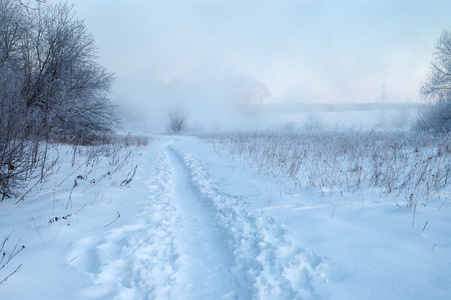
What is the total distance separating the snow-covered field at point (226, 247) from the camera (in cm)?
195

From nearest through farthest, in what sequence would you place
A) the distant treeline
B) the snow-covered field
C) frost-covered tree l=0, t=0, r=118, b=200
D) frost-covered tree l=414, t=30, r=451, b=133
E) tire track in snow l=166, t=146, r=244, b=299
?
the snow-covered field, tire track in snow l=166, t=146, r=244, b=299, frost-covered tree l=0, t=0, r=118, b=200, frost-covered tree l=414, t=30, r=451, b=133, the distant treeline

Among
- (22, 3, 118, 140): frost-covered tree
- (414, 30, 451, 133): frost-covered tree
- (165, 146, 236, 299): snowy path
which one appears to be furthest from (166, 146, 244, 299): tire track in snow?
(414, 30, 451, 133): frost-covered tree

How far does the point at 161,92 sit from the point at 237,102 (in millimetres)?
39146

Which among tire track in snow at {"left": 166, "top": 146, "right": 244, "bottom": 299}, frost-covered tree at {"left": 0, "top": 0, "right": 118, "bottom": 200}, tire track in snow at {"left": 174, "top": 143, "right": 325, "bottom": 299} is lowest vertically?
tire track in snow at {"left": 166, "top": 146, "right": 244, "bottom": 299}

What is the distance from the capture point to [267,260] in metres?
2.40

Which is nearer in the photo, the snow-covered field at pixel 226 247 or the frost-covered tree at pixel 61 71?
the snow-covered field at pixel 226 247

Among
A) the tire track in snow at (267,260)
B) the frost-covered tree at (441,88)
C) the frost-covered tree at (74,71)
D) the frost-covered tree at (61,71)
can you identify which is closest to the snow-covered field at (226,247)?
the tire track in snow at (267,260)

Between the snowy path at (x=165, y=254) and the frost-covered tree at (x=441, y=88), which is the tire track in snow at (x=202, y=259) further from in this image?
the frost-covered tree at (x=441, y=88)

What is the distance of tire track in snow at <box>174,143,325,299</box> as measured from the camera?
1970 mm

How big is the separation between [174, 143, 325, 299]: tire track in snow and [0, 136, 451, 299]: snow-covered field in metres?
0.01

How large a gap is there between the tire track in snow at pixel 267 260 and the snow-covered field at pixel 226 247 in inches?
0.4

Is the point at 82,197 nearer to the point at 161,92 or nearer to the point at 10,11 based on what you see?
the point at 10,11

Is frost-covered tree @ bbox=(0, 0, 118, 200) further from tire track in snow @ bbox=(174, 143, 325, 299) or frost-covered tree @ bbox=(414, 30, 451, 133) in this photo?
frost-covered tree @ bbox=(414, 30, 451, 133)

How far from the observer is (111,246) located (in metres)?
2.69
